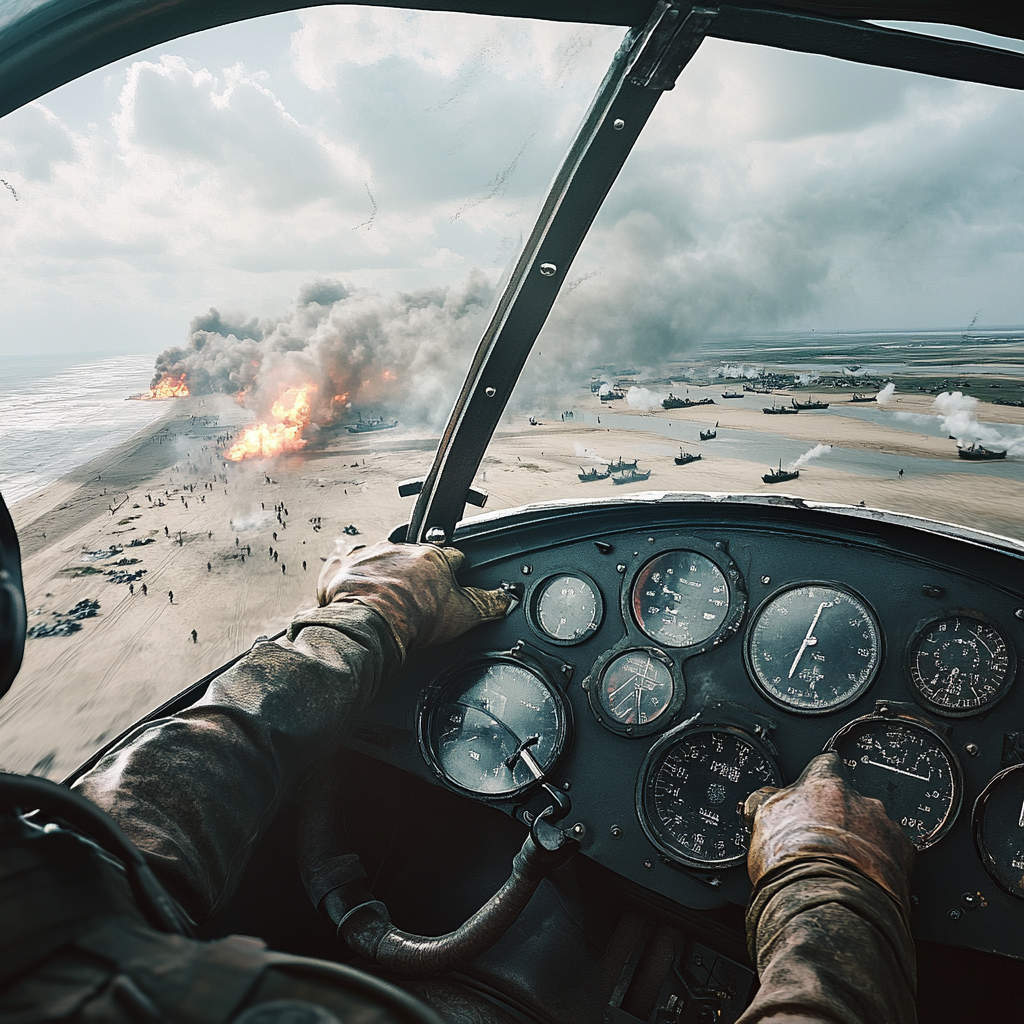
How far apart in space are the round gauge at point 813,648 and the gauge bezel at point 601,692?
0.88 ft

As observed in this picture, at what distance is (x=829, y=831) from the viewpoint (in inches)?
61.9

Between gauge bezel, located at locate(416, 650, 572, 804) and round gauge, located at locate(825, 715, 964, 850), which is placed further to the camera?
gauge bezel, located at locate(416, 650, 572, 804)

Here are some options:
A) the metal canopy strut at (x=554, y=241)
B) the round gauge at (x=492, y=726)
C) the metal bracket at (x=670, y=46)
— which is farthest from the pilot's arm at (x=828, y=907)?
the metal bracket at (x=670, y=46)

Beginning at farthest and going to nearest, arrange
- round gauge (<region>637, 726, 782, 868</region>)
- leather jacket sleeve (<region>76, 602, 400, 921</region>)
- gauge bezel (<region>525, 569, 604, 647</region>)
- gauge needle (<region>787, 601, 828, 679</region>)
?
gauge bezel (<region>525, 569, 604, 647</region>) < gauge needle (<region>787, 601, 828, 679</region>) < round gauge (<region>637, 726, 782, 868</region>) < leather jacket sleeve (<region>76, 602, 400, 921</region>)

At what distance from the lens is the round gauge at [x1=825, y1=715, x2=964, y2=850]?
1.81m

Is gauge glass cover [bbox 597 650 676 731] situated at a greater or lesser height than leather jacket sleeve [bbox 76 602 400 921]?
greater

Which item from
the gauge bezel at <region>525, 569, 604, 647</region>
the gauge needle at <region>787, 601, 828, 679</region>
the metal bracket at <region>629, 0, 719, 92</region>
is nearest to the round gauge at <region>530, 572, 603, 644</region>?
the gauge bezel at <region>525, 569, 604, 647</region>

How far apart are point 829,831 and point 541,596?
133 centimetres

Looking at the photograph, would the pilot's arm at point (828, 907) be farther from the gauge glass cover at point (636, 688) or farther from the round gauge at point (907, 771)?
the gauge glass cover at point (636, 688)

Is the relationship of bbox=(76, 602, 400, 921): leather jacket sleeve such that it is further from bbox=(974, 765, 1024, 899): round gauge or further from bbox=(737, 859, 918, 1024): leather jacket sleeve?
bbox=(974, 765, 1024, 899): round gauge

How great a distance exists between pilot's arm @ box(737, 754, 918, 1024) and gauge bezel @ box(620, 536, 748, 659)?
0.52 metres

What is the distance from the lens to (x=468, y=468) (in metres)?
2.72

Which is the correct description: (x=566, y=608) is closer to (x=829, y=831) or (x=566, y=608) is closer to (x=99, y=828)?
(x=829, y=831)

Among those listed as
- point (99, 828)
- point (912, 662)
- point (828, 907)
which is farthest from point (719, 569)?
point (99, 828)
